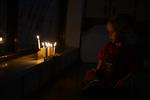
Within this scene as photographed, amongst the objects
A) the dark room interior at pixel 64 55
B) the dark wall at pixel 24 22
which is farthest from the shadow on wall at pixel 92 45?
the dark wall at pixel 24 22

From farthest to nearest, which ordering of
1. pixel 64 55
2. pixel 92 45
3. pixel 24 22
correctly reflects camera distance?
pixel 92 45 → pixel 64 55 → pixel 24 22

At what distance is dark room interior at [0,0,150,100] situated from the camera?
9.34 ft

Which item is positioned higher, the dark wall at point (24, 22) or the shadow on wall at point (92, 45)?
the dark wall at point (24, 22)

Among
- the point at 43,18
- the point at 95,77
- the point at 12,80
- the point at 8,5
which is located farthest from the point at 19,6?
the point at 12,80

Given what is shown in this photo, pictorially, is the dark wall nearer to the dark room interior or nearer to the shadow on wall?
the dark room interior

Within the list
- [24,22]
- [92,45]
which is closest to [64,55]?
[24,22]

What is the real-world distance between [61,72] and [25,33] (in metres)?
0.70

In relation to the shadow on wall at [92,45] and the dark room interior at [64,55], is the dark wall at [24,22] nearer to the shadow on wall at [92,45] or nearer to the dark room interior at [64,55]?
the dark room interior at [64,55]

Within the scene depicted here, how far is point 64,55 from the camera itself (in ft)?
14.8

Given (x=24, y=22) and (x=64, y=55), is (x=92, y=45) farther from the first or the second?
(x=24, y=22)

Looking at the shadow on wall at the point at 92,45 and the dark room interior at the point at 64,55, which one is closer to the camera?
the dark room interior at the point at 64,55

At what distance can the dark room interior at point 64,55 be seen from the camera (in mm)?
2847

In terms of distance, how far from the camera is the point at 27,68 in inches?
113

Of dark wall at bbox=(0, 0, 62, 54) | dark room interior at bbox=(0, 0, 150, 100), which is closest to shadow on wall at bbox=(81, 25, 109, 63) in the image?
dark room interior at bbox=(0, 0, 150, 100)
